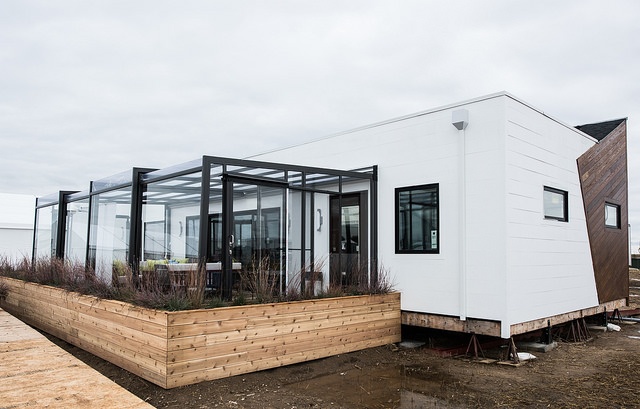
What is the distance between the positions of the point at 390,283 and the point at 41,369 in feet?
16.5

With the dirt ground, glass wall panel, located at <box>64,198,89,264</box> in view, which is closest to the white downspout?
the dirt ground

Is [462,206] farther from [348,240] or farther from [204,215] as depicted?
[204,215]

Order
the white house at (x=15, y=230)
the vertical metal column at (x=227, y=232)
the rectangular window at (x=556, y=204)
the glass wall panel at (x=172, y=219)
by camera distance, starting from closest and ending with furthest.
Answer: the vertical metal column at (x=227, y=232) < the glass wall panel at (x=172, y=219) < the rectangular window at (x=556, y=204) < the white house at (x=15, y=230)

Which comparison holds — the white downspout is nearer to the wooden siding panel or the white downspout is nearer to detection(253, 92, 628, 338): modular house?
detection(253, 92, 628, 338): modular house

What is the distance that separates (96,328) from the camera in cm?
645

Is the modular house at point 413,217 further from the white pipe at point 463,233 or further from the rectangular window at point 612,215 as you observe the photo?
the rectangular window at point 612,215

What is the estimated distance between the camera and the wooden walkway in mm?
3518

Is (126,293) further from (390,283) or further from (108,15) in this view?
(108,15)

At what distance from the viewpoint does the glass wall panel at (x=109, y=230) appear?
7.95m

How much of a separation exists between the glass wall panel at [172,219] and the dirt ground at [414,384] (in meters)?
1.64

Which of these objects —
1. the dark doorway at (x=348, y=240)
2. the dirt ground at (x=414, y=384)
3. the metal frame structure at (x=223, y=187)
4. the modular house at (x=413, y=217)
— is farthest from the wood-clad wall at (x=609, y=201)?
the metal frame structure at (x=223, y=187)

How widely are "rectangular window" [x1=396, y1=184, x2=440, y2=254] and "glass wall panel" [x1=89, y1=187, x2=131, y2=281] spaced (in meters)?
4.34

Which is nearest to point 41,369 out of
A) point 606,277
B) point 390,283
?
point 390,283

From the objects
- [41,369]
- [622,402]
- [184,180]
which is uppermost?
[184,180]
